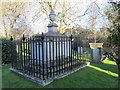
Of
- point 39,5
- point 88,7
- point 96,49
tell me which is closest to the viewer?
point 96,49

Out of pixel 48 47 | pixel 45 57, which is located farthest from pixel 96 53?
pixel 45 57

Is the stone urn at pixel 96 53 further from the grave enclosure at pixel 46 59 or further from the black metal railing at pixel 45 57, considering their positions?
the black metal railing at pixel 45 57

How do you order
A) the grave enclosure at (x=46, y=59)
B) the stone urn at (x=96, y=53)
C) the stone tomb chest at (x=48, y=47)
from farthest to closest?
the stone urn at (x=96, y=53)
the stone tomb chest at (x=48, y=47)
the grave enclosure at (x=46, y=59)

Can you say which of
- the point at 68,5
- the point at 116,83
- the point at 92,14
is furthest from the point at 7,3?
the point at 116,83

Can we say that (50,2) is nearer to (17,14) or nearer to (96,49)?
(17,14)

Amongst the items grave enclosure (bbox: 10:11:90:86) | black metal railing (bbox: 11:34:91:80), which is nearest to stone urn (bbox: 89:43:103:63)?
grave enclosure (bbox: 10:11:90:86)

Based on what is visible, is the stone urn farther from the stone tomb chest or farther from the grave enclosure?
the stone tomb chest

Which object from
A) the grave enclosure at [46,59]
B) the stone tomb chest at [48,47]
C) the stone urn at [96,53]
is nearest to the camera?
the grave enclosure at [46,59]

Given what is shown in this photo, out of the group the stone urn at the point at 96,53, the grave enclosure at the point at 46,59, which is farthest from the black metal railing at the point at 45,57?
the stone urn at the point at 96,53

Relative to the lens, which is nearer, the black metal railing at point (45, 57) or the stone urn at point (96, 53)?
the black metal railing at point (45, 57)

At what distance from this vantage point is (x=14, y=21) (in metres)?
15.1

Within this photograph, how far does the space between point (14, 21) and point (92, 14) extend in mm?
12792

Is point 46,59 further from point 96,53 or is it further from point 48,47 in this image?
point 96,53

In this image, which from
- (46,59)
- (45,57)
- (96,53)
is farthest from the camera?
(96,53)
